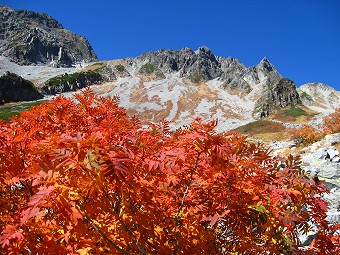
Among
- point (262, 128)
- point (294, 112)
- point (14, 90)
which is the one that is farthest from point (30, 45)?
point (262, 128)

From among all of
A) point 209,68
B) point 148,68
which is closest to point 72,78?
point 148,68

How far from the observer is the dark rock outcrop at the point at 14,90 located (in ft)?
310

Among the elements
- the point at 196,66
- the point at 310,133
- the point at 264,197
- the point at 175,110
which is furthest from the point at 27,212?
the point at 196,66

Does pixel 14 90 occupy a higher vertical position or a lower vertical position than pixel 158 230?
higher

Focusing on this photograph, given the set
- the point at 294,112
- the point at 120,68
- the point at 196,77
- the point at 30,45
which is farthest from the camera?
the point at 30,45

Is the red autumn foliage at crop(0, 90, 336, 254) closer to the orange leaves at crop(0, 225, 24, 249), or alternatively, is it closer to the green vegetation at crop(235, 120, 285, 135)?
the orange leaves at crop(0, 225, 24, 249)

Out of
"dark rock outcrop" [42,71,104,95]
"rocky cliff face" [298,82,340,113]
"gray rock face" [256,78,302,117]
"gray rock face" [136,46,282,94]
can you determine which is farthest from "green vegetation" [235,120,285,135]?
"rocky cliff face" [298,82,340,113]

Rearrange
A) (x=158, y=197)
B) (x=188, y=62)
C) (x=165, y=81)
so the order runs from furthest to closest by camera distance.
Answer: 1. (x=188, y=62)
2. (x=165, y=81)
3. (x=158, y=197)

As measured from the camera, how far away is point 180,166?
3889mm

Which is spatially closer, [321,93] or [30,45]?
[30,45]

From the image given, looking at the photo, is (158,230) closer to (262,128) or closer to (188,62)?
(262,128)

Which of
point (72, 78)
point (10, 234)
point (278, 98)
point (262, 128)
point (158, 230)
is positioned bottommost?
A: point (10, 234)

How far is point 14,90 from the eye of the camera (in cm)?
9712

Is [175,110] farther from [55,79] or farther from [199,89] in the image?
[55,79]
